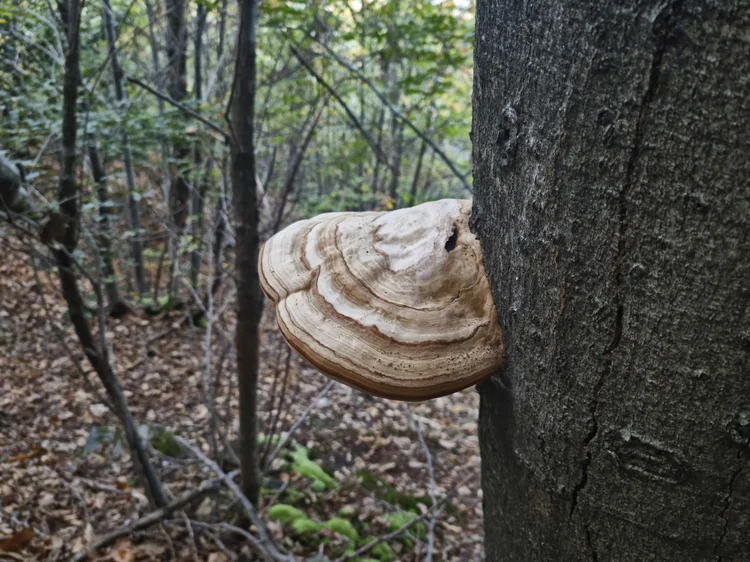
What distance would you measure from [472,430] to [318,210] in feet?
13.0

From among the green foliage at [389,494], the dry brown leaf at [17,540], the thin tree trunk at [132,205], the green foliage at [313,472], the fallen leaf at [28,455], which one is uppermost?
the thin tree trunk at [132,205]

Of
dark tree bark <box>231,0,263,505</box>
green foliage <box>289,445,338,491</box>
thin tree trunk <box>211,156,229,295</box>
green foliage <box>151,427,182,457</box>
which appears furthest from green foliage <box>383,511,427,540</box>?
thin tree trunk <box>211,156,229,295</box>

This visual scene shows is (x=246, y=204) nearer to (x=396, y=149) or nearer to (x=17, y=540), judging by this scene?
(x=17, y=540)

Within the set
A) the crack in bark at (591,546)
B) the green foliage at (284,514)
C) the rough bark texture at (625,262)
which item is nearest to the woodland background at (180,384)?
the green foliage at (284,514)

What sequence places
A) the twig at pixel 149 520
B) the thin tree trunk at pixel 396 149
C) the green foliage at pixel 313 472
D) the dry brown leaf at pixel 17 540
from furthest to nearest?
1. the thin tree trunk at pixel 396 149
2. the green foliage at pixel 313 472
3. the twig at pixel 149 520
4. the dry brown leaf at pixel 17 540

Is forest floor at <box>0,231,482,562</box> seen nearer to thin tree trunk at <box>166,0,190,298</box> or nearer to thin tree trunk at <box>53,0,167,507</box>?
thin tree trunk at <box>53,0,167,507</box>

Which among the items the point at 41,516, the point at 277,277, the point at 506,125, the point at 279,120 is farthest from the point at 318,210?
the point at 506,125

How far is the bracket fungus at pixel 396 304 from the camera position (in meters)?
0.92

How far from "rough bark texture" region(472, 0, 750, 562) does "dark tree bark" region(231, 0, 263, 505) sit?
70.9 inches

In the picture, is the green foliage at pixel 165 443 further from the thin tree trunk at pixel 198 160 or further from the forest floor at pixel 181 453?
the thin tree trunk at pixel 198 160

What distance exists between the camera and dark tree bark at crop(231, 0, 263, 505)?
2260mm

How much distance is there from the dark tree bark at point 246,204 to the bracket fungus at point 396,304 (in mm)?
1362

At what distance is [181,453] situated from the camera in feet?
14.4

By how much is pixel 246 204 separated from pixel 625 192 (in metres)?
2.16
